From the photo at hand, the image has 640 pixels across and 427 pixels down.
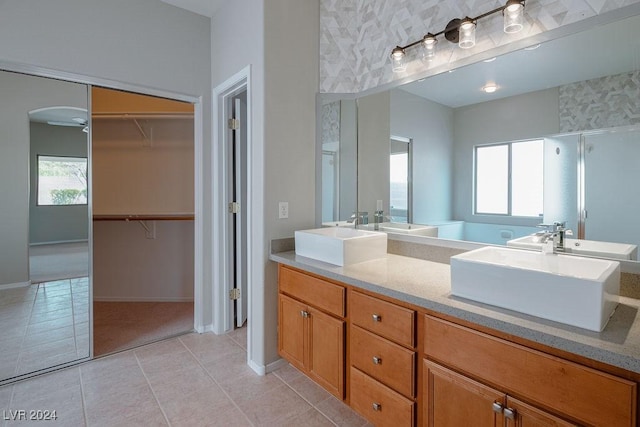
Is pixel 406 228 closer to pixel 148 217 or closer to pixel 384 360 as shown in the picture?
pixel 384 360

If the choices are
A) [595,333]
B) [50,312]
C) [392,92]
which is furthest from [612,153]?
[50,312]

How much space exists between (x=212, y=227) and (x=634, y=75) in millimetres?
2885

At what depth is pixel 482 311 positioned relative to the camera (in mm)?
1183

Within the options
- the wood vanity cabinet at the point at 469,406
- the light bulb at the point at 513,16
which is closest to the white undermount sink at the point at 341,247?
the wood vanity cabinet at the point at 469,406

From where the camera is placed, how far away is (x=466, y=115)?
74.3 inches

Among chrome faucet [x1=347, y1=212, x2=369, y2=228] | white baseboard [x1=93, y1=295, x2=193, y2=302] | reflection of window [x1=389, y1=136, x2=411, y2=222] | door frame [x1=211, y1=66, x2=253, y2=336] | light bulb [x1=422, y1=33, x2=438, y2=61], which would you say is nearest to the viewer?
light bulb [x1=422, y1=33, x2=438, y2=61]

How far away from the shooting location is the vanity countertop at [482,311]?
3.06 ft

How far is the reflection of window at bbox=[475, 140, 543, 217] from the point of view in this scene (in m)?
1.63

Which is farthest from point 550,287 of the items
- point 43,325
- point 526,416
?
point 43,325

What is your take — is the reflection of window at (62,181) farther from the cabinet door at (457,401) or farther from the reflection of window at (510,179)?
the reflection of window at (510,179)

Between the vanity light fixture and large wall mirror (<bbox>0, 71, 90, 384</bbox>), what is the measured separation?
2.28 metres

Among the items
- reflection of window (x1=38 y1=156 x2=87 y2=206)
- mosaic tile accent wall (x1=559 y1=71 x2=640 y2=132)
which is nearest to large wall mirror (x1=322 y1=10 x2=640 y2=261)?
mosaic tile accent wall (x1=559 y1=71 x2=640 y2=132)

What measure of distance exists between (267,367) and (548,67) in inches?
94.5

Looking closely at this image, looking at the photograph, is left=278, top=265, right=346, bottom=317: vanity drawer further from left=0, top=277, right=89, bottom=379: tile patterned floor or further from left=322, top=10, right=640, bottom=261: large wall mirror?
left=0, top=277, right=89, bottom=379: tile patterned floor
